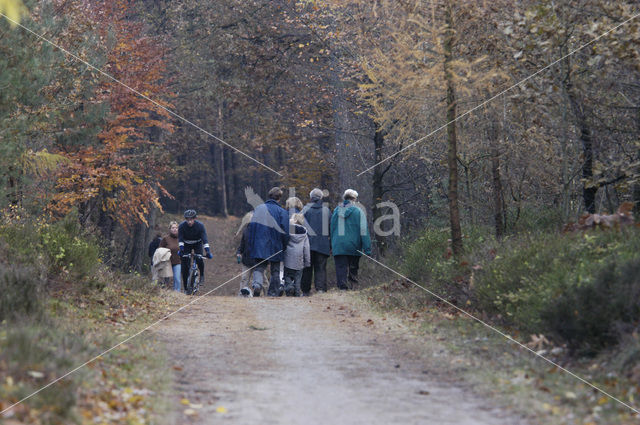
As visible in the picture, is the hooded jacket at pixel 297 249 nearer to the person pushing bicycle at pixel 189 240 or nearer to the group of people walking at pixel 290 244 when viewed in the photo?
the group of people walking at pixel 290 244

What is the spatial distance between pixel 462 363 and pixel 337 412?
87.9 inches

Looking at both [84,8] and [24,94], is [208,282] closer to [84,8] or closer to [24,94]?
[84,8]

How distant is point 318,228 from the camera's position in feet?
55.2

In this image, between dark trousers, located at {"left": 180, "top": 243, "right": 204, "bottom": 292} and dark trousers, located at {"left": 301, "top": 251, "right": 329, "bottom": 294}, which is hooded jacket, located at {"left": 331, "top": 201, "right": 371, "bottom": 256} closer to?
dark trousers, located at {"left": 301, "top": 251, "right": 329, "bottom": 294}

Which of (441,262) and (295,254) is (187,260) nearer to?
(295,254)

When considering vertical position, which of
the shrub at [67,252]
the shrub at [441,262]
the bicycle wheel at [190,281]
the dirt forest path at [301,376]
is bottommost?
the dirt forest path at [301,376]

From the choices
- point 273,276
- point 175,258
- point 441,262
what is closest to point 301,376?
point 441,262

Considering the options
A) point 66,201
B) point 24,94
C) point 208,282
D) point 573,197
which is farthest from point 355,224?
point 208,282

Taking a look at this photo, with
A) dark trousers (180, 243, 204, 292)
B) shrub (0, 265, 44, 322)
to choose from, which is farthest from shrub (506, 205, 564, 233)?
shrub (0, 265, 44, 322)

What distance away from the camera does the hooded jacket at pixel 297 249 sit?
1627 centimetres

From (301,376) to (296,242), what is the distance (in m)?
9.04

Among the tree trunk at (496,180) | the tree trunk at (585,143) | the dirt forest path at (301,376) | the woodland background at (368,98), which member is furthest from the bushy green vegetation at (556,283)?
the dirt forest path at (301,376)

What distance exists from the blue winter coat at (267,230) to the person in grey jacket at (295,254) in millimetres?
393

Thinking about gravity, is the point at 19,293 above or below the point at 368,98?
below
